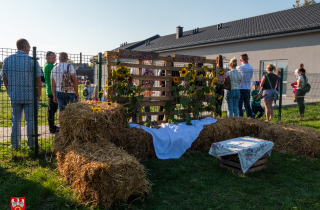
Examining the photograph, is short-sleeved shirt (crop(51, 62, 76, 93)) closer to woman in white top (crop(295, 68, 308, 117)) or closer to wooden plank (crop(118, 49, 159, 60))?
wooden plank (crop(118, 49, 159, 60))

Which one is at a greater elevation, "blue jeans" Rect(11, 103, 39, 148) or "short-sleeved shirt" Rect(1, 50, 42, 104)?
"short-sleeved shirt" Rect(1, 50, 42, 104)

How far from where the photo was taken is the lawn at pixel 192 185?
3.01 metres

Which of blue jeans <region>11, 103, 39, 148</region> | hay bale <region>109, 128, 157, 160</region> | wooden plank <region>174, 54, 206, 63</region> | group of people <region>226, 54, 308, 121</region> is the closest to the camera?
hay bale <region>109, 128, 157, 160</region>

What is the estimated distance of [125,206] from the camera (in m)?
2.89

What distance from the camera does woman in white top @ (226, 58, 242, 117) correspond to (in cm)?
682

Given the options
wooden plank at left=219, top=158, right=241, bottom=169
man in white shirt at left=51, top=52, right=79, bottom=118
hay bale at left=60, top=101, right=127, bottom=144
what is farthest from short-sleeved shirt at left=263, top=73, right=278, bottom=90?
man in white shirt at left=51, top=52, right=79, bottom=118

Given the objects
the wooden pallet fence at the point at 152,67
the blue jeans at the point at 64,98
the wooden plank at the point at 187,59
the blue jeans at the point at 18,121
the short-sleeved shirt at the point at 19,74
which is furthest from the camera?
the wooden plank at the point at 187,59

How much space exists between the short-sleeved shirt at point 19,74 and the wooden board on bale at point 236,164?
12.3 ft

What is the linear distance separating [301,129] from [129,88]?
383 centimetres

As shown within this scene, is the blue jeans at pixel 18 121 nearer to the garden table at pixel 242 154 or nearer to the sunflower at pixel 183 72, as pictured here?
the sunflower at pixel 183 72

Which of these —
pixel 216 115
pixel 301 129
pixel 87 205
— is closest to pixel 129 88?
pixel 87 205

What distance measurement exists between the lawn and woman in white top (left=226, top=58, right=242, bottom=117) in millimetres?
2479

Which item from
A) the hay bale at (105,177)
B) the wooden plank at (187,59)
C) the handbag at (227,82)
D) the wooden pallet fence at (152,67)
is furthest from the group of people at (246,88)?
the hay bale at (105,177)

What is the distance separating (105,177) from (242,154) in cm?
220
